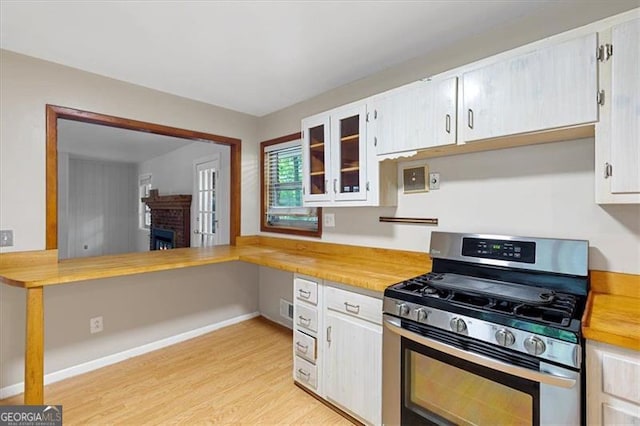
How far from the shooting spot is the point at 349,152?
2.39 m

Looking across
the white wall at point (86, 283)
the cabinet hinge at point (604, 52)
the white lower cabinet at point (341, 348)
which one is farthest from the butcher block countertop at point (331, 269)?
the cabinet hinge at point (604, 52)

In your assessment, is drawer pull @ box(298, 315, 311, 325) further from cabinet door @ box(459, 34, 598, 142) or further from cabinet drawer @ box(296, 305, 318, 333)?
cabinet door @ box(459, 34, 598, 142)

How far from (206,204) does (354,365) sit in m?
3.65

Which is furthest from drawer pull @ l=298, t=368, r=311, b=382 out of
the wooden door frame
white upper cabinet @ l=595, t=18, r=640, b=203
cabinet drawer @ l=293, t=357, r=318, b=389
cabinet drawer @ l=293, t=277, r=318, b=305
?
the wooden door frame

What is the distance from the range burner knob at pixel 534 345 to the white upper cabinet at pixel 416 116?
104cm

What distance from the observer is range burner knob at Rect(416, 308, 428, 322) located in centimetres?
147

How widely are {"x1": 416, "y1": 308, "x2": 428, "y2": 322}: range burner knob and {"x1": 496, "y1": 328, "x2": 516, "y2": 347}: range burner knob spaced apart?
1.01 ft

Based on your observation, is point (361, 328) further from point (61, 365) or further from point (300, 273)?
point (61, 365)

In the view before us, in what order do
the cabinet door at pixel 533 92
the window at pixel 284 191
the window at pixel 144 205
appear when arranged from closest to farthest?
the cabinet door at pixel 533 92 < the window at pixel 284 191 < the window at pixel 144 205

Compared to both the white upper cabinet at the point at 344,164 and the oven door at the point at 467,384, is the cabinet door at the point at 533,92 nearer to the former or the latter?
the white upper cabinet at the point at 344,164

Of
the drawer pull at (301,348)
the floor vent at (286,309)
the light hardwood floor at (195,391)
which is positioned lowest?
the light hardwood floor at (195,391)

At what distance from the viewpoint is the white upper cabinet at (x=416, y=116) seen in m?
1.75

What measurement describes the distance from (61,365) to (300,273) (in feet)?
6.61

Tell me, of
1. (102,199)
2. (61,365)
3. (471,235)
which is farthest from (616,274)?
(102,199)
